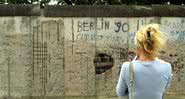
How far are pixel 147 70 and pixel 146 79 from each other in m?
0.07

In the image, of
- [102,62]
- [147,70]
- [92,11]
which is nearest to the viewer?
[147,70]

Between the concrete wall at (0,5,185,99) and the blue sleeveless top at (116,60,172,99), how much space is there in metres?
6.34

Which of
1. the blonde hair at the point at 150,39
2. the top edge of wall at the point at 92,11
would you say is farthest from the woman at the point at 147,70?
the top edge of wall at the point at 92,11

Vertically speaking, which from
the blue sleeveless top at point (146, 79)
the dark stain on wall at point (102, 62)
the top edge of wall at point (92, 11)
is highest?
the top edge of wall at point (92, 11)

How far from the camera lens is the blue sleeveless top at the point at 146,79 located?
4.04 meters

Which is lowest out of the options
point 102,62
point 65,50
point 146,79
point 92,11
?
point 102,62

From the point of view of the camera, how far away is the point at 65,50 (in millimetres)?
10430

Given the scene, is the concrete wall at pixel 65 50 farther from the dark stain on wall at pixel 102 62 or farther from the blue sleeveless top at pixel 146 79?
the blue sleeveless top at pixel 146 79

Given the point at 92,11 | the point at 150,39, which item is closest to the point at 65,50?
the point at 92,11

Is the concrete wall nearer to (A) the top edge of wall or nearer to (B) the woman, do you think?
(A) the top edge of wall

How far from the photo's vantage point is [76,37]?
411 inches

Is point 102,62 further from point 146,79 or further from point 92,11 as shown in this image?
point 146,79

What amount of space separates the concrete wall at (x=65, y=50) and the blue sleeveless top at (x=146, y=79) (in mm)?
6339

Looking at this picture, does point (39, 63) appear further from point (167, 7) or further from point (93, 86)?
point (167, 7)
